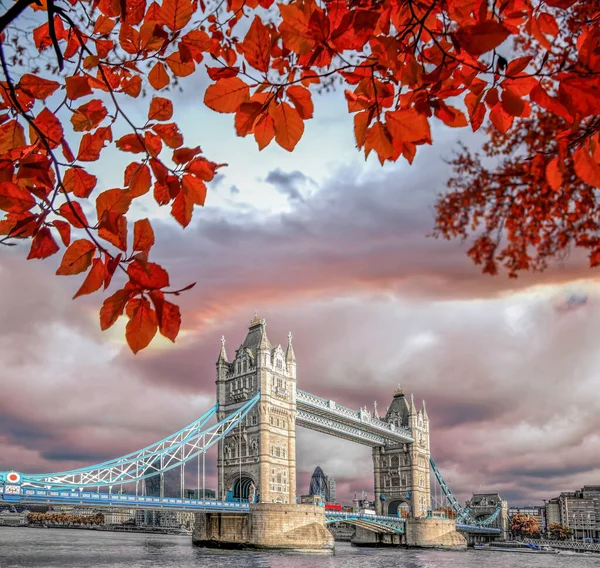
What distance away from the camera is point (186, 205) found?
151 inches

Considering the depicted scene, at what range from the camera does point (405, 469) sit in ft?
252

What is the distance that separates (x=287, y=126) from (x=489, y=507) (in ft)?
385

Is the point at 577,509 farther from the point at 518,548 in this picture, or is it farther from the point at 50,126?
the point at 50,126

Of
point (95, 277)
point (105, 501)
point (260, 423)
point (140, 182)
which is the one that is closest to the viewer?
point (95, 277)

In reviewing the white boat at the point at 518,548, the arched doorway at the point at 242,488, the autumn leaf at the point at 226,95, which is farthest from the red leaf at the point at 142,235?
the white boat at the point at 518,548

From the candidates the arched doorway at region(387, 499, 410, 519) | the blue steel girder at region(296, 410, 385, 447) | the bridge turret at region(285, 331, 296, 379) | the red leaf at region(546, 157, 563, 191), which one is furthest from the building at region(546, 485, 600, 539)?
the red leaf at region(546, 157, 563, 191)

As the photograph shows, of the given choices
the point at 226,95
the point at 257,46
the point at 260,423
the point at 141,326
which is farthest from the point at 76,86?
the point at 260,423

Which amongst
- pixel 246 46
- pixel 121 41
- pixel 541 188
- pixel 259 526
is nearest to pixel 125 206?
pixel 246 46

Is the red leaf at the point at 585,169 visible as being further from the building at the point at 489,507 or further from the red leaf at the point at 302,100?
the building at the point at 489,507

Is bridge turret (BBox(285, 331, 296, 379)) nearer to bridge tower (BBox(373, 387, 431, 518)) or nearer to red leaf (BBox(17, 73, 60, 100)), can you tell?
bridge tower (BBox(373, 387, 431, 518))

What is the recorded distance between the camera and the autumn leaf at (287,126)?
137 inches

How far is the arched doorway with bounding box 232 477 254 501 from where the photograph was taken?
52.0m

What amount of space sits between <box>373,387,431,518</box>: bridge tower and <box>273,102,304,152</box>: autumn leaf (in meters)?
75.7

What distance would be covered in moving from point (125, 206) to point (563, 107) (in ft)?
7.46
